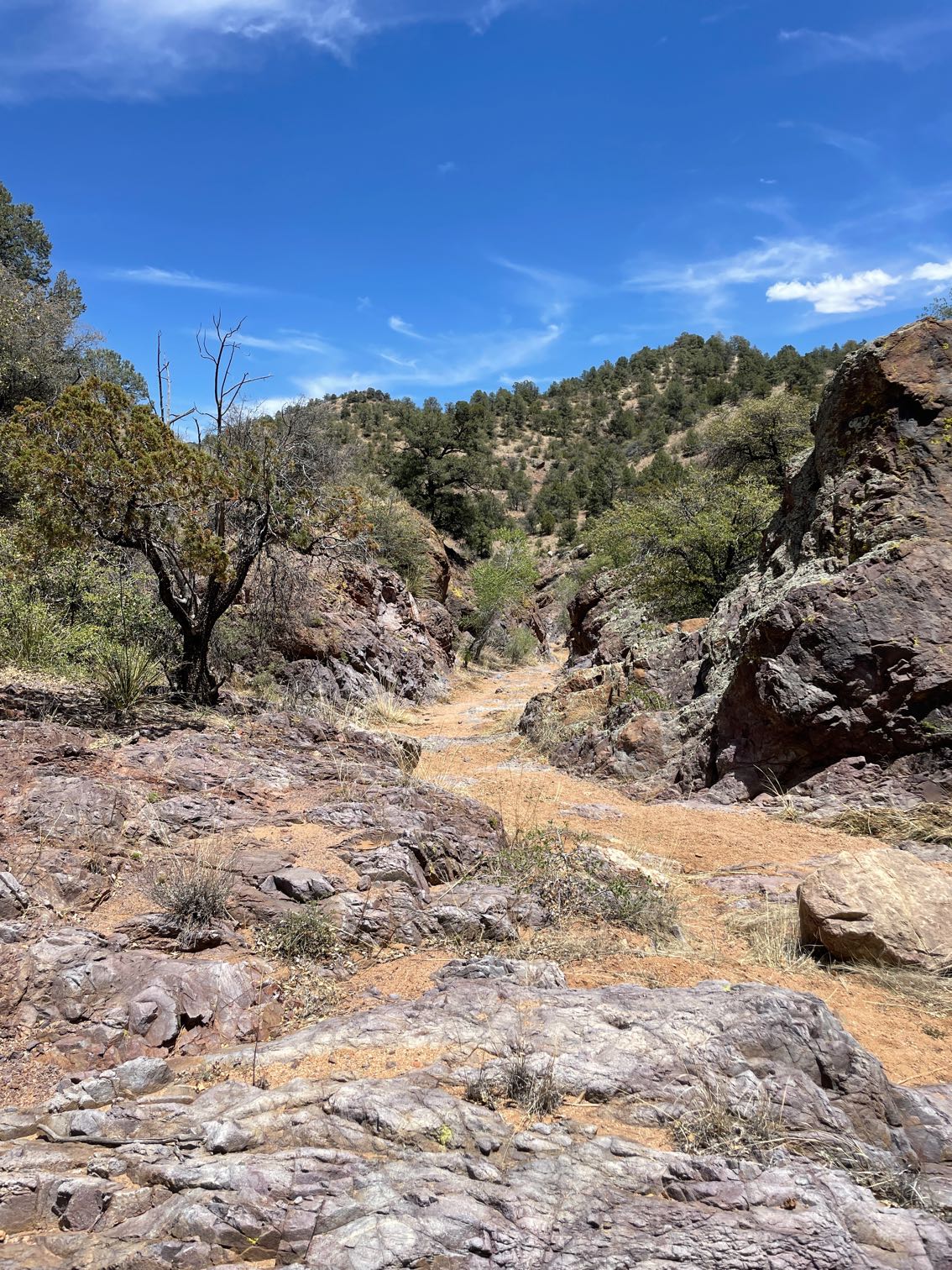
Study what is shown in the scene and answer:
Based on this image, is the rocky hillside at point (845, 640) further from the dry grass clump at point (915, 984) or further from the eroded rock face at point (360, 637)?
the eroded rock face at point (360, 637)

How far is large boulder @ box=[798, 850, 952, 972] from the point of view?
448 cm

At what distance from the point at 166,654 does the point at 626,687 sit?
23.4 feet

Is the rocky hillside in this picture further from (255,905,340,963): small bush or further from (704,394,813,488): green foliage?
(704,394,813,488): green foliage

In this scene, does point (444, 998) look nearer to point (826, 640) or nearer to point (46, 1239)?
point (46, 1239)

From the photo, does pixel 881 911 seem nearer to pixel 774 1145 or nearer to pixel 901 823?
pixel 774 1145


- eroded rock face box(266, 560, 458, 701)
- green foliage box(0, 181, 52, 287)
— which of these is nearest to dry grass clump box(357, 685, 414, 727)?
eroded rock face box(266, 560, 458, 701)

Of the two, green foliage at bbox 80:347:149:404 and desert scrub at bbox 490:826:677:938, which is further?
green foliage at bbox 80:347:149:404

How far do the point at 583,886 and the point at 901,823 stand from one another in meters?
3.68

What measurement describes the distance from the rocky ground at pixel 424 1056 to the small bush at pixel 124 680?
1.63 m

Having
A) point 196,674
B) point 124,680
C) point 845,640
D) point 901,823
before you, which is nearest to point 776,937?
point 901,823

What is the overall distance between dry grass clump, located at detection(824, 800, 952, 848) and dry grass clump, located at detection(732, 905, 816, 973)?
2.38 meters

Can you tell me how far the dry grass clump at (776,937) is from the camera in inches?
185

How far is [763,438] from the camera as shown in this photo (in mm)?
20953

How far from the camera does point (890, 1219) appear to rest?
2.16 meters
